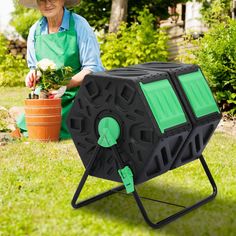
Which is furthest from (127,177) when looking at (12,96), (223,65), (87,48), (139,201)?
(12,96)

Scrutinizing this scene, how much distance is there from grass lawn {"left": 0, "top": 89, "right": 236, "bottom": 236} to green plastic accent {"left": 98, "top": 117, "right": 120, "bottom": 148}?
531mm

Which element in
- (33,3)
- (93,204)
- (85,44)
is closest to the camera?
(93,204)

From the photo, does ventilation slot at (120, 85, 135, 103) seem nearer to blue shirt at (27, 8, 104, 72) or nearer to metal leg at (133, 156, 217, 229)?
metal leg at (133, 156, 217, 229)

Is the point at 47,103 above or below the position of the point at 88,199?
below

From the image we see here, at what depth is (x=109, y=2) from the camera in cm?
1466

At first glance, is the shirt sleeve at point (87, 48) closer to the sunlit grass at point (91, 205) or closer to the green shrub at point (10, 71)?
the sunlit grass at point (91, 205)

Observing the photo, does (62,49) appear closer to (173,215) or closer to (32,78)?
(32,78)

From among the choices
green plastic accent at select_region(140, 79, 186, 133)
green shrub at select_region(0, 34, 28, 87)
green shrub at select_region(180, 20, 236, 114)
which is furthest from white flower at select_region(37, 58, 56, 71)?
green shrub at select_region(0, 34, 28, 87)

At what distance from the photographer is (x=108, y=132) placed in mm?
3281

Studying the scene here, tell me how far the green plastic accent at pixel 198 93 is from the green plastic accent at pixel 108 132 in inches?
20.2

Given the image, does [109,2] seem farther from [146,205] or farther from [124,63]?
[146,205]

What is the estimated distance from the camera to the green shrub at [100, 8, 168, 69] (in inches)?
481

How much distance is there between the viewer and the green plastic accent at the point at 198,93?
137 inches

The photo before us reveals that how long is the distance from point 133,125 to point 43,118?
2567mm
